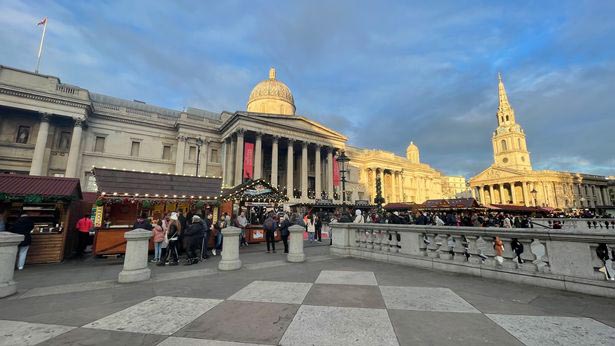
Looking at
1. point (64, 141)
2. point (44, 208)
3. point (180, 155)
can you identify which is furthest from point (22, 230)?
point (64, 141)

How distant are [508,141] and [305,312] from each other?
125 metres

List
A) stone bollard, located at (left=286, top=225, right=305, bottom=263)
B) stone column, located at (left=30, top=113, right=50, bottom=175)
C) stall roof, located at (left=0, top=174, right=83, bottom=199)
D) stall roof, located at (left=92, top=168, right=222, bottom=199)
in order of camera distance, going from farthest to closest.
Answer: stone column, located at (left=30, top=113, right=50, bottom=175), stall roof, located at (left=92, top=168, right=222, bottom=199), stall roof, located at (left=0, top=174, right=83, bottom=199), stone bollard, located at (left=286, top=225, right=305, bottom=263)

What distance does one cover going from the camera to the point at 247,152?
39219 millimetres

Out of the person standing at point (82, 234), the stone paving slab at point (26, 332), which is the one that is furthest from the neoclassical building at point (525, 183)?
the stone paving slab at point (26, 332)

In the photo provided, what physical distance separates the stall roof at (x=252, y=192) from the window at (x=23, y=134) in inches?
1304

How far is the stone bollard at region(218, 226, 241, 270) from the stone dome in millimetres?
44938

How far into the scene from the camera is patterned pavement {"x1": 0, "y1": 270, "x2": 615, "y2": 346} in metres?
3.61

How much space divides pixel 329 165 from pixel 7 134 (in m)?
43.6

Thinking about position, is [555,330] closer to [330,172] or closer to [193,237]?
[193,237]

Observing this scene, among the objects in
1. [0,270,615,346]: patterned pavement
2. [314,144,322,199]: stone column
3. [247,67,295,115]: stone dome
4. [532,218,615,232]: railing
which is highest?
[247,67,295,115]: stone dome

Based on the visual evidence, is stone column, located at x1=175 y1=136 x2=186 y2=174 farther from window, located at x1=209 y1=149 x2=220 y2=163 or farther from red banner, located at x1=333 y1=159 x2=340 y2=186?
red banner, located at x1=333 y1=159 x2=340 y2=186

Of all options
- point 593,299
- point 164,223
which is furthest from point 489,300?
point 164,223

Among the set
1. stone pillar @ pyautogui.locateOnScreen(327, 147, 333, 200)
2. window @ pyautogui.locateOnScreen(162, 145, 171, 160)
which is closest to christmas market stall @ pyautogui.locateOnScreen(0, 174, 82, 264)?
window @ pyautogui.locateOnScreen(162, 145, 171, 160)

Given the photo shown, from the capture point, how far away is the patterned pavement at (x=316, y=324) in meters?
3.61
